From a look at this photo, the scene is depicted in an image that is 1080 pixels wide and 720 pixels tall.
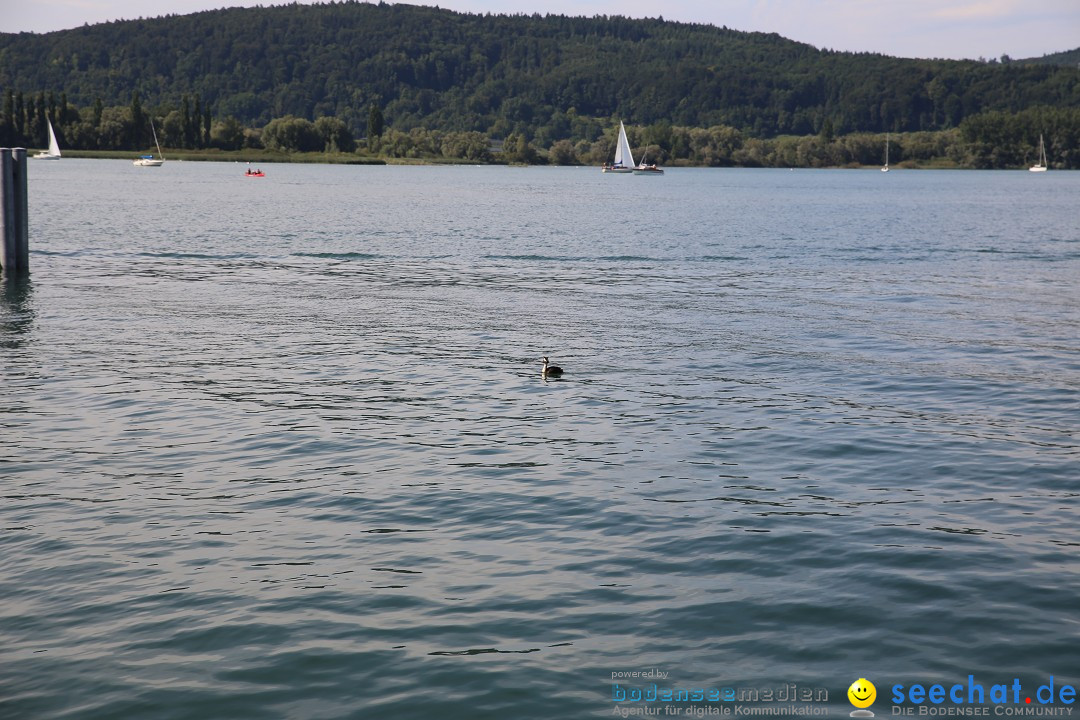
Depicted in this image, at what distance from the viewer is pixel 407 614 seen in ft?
40.9

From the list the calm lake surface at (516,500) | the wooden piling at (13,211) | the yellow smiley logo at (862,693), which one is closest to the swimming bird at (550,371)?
the calm lake surface at (516,500)

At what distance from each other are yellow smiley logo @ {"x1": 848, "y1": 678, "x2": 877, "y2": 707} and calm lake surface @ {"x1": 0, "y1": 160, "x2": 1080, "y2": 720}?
115 mm

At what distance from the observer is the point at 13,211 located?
42.5 m

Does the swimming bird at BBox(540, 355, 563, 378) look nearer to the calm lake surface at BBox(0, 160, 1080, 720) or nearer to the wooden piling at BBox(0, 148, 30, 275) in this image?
the calm lake surface at BBox(0, 160, 1080, 720)

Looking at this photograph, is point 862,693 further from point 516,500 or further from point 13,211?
point 13,211

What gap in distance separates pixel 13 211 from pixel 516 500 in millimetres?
34102

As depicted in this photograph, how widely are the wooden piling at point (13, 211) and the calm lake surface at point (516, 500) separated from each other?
493cm

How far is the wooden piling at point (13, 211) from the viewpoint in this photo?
40969mm

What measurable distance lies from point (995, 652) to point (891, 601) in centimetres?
152

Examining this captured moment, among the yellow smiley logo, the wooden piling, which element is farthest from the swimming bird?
the wooden piling

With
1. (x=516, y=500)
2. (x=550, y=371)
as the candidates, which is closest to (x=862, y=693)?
(x=516, y=500)

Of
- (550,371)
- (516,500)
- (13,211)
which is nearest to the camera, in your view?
(516,500)

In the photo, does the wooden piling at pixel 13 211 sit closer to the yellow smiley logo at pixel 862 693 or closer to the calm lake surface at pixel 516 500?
the calm lake surface at pixel 516 500

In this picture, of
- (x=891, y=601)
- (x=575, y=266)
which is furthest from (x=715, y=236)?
(x=891, y=601)
